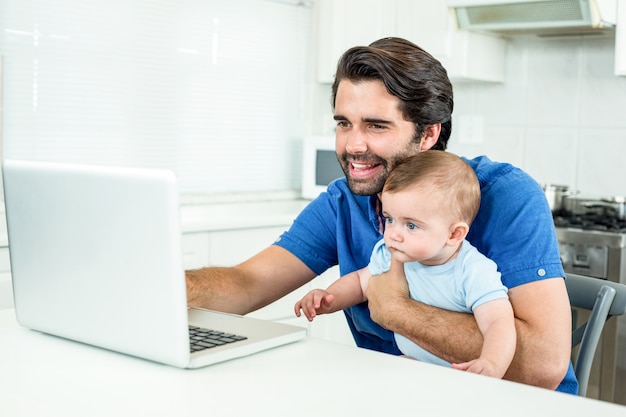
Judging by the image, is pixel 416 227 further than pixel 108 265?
Yes

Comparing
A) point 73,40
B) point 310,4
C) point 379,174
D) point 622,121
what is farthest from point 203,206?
point 379,174

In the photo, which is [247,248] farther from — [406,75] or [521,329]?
[521,329]

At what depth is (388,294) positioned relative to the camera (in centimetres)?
150

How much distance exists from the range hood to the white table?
2158 millimetres

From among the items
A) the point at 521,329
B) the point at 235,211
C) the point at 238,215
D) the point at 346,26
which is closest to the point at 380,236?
the point at 521,329

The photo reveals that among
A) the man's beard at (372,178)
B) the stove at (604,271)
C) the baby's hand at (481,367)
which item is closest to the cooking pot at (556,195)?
the stove at (604,271)

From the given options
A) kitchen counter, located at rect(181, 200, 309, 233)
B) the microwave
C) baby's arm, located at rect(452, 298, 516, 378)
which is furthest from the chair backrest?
the microwave

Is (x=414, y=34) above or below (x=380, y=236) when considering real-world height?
above

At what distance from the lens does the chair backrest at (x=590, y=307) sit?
4.91 feet

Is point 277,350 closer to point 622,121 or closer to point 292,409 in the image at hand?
point 292,409

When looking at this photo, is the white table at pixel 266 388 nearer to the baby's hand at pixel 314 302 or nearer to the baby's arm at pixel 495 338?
the baby's arm at pixel 495 338

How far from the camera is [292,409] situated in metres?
0.94

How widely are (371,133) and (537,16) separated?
1.72 meters

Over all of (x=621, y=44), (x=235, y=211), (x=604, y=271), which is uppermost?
(x=621, y=44)
